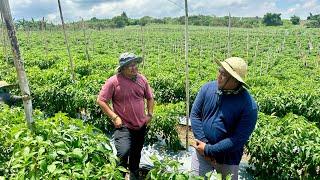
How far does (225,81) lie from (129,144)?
1726mm

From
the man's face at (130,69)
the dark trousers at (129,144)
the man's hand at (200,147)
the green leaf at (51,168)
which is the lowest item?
the dark trousers at (129,144)

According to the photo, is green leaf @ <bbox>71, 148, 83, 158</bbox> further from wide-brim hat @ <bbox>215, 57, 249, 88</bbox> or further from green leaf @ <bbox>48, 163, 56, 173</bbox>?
wide-brim hat @ <bbox>215, 57, 249, 88</bbox>

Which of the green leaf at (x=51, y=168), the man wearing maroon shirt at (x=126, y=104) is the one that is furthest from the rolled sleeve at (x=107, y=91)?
the green leaf at (x=51, y=168)

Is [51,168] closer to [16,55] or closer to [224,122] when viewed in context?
[16,55]

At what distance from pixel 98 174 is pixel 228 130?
1.49 metres

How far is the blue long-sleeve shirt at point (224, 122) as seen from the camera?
3.48 m

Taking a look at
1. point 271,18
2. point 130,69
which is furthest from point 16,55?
point 271,18

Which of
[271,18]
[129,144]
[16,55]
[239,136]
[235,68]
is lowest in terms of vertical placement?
[271,18]

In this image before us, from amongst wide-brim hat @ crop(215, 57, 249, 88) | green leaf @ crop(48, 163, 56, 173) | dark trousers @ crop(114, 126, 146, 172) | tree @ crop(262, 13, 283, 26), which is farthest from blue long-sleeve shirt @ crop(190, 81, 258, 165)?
tree @ crop(262, 13, 283, 26)

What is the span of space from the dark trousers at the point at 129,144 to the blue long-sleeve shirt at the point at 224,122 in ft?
3.90

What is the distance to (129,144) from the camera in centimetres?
461

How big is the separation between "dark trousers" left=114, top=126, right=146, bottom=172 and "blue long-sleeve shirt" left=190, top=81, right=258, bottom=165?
3.90ft

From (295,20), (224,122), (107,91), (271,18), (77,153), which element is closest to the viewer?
(77,153)

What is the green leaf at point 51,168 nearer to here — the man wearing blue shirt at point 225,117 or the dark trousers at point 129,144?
the man wearing blue shirt at point 225,117
